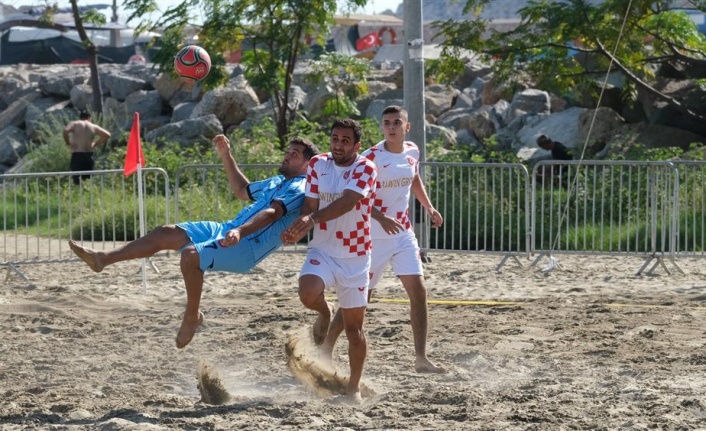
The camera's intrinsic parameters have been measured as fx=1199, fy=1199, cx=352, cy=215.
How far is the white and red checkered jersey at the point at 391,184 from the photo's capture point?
25.7 ft

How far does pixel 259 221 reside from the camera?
7086mm

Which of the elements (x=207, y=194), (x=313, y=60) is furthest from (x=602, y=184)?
(x=313, y=60)

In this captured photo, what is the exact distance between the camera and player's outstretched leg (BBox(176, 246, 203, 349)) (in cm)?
710

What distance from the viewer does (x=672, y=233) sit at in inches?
503

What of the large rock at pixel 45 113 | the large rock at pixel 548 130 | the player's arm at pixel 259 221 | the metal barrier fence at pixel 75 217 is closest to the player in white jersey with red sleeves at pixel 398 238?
the player's arm at pixel 259 221

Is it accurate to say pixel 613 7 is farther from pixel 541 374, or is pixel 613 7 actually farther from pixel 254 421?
pixel 254 421

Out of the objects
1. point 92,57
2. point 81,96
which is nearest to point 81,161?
point 92,57

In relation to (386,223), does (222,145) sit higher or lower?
higher

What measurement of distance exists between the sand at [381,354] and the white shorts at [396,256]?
646 mm

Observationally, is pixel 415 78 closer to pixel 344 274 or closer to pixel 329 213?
pixel 344 274

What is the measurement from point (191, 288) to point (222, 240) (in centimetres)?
42

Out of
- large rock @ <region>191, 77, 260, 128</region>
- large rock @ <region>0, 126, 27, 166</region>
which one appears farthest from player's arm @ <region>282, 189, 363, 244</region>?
large rock @ <region>0, 126, 27, 166</region>

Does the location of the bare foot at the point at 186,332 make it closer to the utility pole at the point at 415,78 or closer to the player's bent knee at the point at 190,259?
the player's bent knee at the point at 190,259

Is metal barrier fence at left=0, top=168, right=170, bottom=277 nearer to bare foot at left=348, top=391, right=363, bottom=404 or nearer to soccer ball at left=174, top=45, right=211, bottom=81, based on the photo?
soccer ball at left=174, top=45, right=211, bottom=81
